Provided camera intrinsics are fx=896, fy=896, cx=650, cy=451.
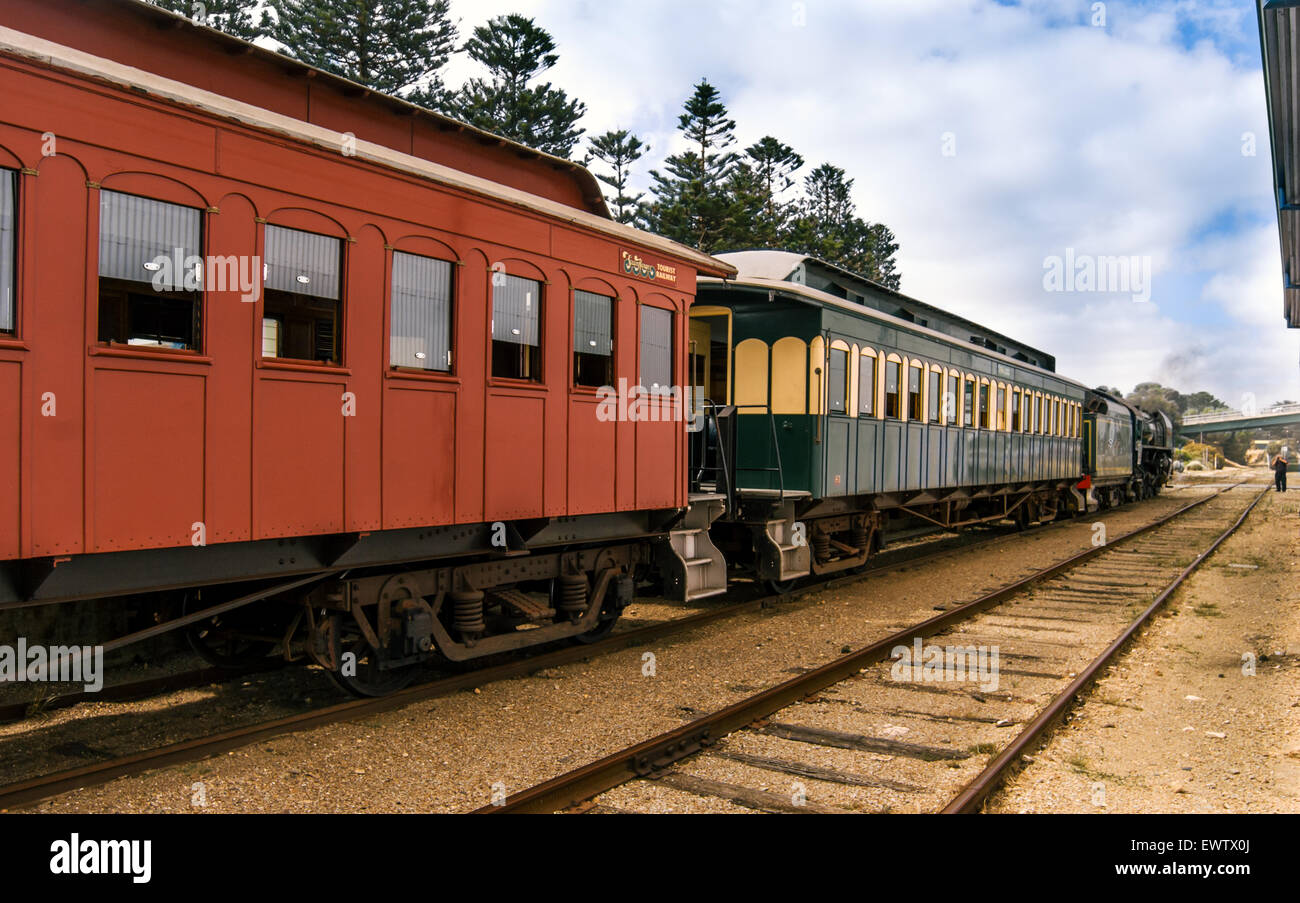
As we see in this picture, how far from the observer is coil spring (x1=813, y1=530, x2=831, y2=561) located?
11902mm

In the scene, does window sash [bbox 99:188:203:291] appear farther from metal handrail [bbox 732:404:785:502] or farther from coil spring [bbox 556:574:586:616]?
metal handrail [bbox 732:404:785:502]

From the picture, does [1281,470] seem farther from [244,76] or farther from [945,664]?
[244,76]

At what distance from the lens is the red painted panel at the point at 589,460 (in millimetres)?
7207

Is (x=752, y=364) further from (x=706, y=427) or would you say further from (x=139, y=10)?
(x=139, y=10)

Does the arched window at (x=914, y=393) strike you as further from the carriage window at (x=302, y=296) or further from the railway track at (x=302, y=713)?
the carriage window at (x=302, y=296)

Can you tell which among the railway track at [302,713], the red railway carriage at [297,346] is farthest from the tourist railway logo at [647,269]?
the railway track at [302,713]

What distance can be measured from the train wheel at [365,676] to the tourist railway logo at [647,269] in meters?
3.76

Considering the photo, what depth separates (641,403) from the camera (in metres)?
7.98

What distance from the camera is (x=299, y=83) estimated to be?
5812mm

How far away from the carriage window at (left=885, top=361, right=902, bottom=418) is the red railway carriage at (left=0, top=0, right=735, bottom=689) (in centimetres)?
565

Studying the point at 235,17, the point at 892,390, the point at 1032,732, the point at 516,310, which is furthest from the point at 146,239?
the point at 235,17

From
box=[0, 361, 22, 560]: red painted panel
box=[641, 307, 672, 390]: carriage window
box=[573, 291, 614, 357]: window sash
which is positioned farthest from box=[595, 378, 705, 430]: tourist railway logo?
box=[0, 361, 22, 560]: red painted panel

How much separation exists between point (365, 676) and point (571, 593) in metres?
1.92

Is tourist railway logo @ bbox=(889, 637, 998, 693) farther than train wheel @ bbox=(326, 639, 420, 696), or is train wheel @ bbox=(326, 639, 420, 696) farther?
tourist railway logo @ bbox=(889, 637, 998, 693)
